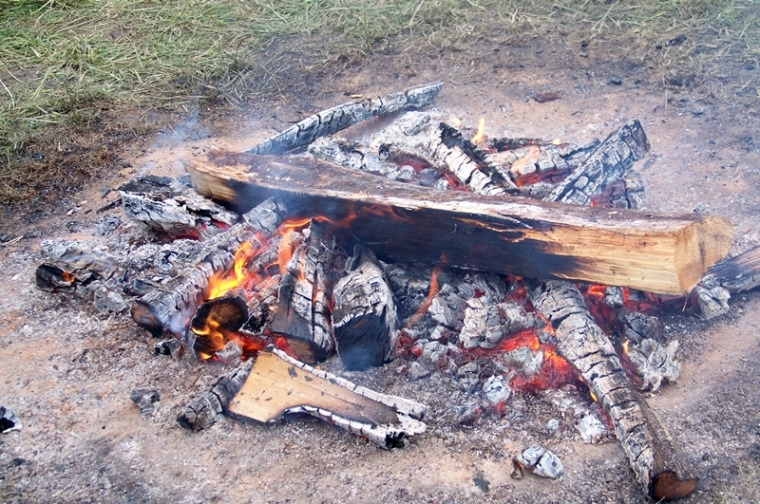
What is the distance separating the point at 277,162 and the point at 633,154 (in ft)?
9.99

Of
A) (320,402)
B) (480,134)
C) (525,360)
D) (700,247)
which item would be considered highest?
(700,247)

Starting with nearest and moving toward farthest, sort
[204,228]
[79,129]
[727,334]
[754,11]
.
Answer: [727,334] < [204,228] < [79,129] < [754,11]

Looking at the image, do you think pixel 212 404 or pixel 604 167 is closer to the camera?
pixel 212 404

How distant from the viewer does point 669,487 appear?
3.26 m

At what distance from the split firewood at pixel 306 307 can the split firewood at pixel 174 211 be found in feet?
3.39

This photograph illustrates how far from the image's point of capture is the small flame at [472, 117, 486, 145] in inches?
244

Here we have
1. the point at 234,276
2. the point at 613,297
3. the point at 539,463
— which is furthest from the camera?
the point at 234,276

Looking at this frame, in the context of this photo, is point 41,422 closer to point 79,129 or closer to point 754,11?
point 79,129

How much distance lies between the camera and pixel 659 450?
337 cm

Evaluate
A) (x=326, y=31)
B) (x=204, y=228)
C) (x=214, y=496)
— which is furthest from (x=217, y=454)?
(x=326, y=31)

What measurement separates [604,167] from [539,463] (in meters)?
2.64

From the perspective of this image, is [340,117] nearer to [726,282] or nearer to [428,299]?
[428,299]

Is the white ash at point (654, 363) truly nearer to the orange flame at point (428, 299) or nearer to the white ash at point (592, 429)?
the white ash at point (592, 429)

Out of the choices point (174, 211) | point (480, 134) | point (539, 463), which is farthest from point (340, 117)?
point (539, 463)
